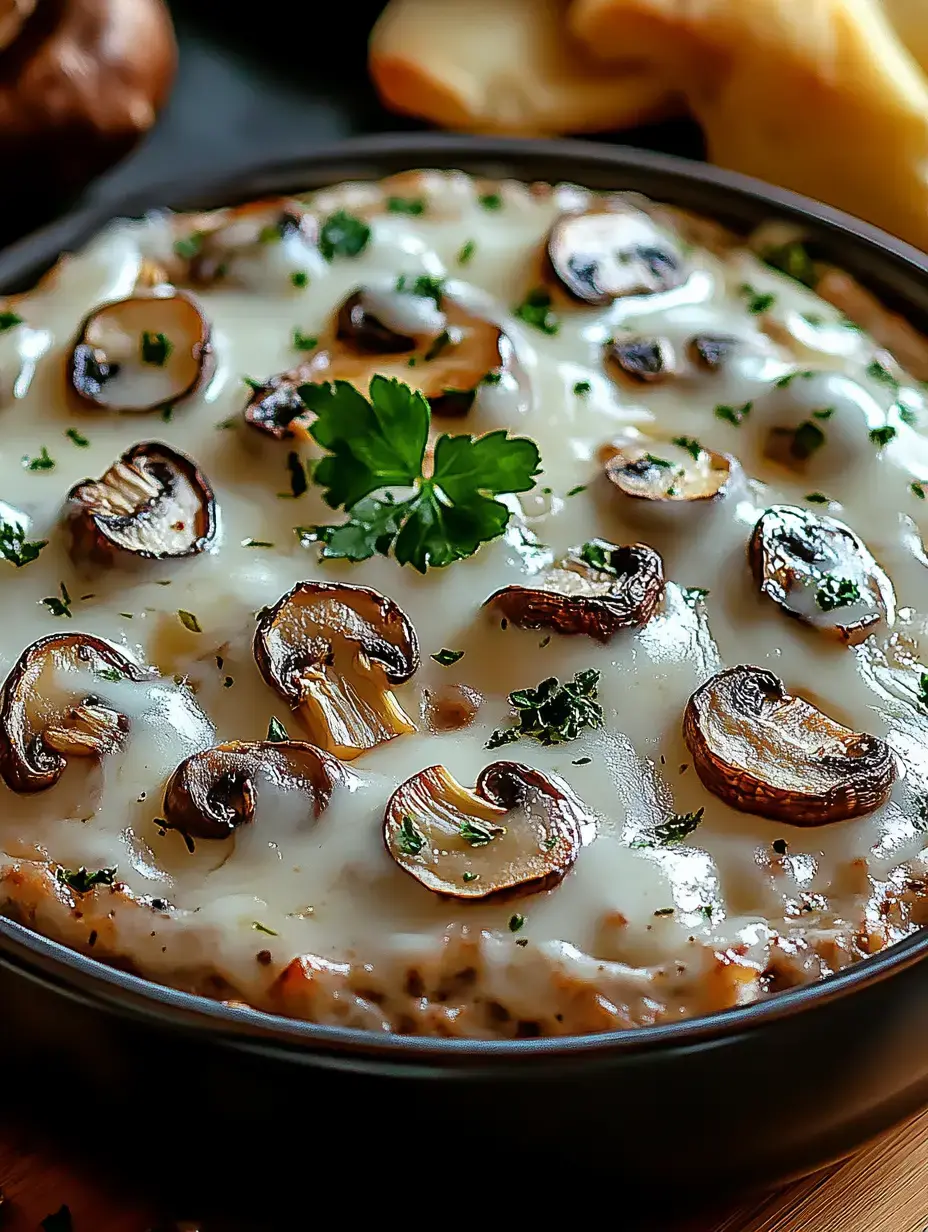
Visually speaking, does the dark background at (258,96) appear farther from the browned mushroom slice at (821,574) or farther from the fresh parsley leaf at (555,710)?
the fresh parsley leaf at (555,710)

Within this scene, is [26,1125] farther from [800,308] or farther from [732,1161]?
[800,308]

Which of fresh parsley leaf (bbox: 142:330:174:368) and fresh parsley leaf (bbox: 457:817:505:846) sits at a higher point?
fresh parsley leaf (bbox: 457:817:505:846)

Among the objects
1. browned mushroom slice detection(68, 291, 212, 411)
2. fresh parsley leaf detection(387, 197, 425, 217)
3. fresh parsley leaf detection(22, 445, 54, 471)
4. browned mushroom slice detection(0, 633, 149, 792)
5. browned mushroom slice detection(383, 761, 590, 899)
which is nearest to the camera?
browned mushroom slice detection(383, 761, 590, 899)

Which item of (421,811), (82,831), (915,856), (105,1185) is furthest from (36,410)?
(915,856)

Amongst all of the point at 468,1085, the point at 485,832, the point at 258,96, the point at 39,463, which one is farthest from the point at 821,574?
the point at 258,96

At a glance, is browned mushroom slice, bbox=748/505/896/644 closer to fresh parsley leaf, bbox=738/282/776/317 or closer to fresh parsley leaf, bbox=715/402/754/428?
fresh parsley leaf, bbox=715/402/754/428

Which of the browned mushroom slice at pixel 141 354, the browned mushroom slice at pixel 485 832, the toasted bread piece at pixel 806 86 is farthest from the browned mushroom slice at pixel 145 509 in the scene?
the toasted bread piece at pixel 806 86

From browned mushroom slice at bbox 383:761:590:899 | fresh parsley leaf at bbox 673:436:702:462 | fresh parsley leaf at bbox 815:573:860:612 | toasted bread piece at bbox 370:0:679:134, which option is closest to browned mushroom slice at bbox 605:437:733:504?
fresh parsley leaf at bbox 673:436:702:462

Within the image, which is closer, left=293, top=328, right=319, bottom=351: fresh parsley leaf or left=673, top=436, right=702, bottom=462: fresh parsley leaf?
left=673, top=436, right=702, bottom=462: fresh parsley leaf
